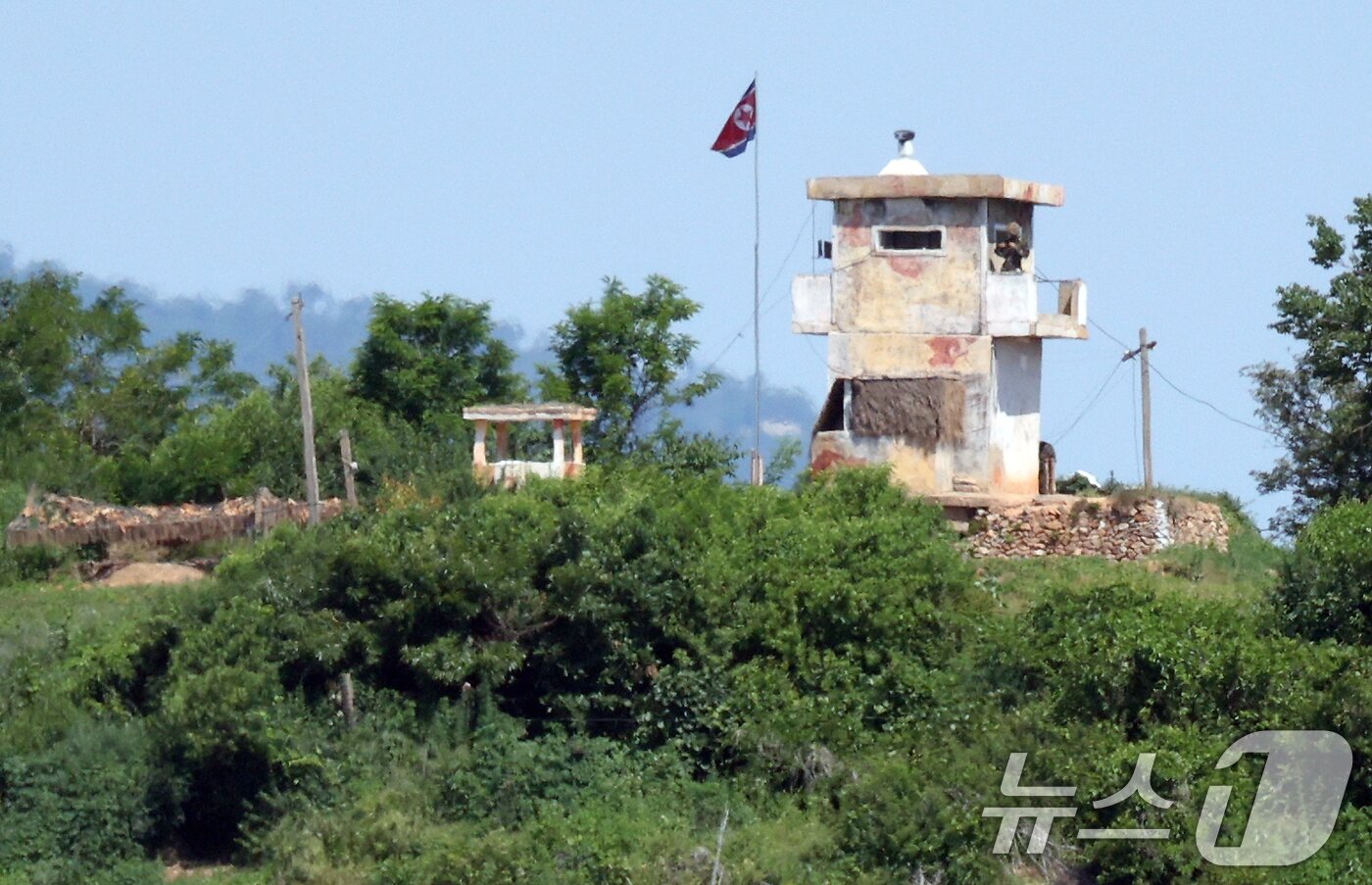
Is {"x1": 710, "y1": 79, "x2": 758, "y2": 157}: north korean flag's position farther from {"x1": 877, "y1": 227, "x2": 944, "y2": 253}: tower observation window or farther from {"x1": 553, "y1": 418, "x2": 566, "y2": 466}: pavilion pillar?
{"x1": 553, "y1": 418, "x2": 566, "y2": 466}: pavilion pillar

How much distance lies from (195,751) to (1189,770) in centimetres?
990

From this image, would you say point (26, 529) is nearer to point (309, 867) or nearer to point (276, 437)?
point (276, 437)

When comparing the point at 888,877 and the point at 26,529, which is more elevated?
the point at 26,529

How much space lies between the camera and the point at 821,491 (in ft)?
93.8

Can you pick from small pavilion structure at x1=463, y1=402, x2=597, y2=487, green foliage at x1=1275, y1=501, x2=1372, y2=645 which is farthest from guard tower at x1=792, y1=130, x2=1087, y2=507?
green foliage at x1=1275, y1=501, x2=1372, y2=645

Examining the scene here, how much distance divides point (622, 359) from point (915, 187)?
10541mm

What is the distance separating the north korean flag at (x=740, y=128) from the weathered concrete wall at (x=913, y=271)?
1792 millimetres

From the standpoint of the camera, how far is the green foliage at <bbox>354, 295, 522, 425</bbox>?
42250mm

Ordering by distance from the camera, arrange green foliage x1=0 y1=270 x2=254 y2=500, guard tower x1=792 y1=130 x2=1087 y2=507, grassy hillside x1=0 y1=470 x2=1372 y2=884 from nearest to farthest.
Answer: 1. grassy hillside x1=0 y1=470 x2=1372 y2=884
2. guard tower x1=792 y1=130 x2=1087 y2=507
3. green foliage x1=0 y1=270 x2=254 y2=500

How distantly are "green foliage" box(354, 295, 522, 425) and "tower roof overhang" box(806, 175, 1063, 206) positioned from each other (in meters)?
12.0

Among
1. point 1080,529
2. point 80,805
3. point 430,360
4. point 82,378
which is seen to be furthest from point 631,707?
point 82,378

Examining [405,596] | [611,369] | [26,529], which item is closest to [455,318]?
[611,369]

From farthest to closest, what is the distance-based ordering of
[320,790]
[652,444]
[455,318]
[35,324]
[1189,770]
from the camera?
[35,324] < [455,318] < [652,444] < [320,790] < [1189,770]

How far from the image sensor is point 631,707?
24875 mm
